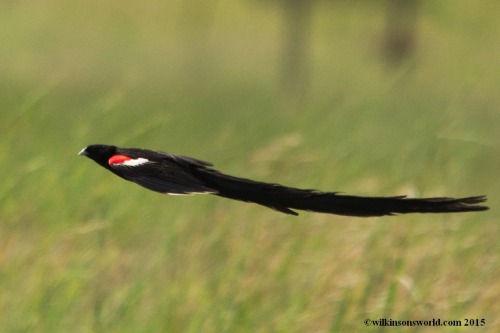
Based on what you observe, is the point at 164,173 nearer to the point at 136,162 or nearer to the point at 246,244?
the point at 136,162

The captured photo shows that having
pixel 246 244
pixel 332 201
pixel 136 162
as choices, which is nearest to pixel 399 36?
pixel 246 244

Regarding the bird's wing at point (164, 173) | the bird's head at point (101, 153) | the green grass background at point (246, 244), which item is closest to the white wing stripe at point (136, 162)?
the bird's wing at point (164, 173)

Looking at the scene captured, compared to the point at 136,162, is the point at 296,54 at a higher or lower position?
higher

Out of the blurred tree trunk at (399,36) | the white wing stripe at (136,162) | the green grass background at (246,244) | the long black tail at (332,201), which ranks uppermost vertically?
the blurred tree trunk at (399,36)

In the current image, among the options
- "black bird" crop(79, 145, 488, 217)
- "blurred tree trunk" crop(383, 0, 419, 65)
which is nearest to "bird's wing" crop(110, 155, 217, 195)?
"black bird" crop(79, 145, 488, 217)

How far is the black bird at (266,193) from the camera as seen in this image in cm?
213

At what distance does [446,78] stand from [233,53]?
9091 mm

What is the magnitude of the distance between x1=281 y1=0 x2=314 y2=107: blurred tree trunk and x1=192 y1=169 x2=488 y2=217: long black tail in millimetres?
24509

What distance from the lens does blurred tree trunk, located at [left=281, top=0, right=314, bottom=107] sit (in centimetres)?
2769

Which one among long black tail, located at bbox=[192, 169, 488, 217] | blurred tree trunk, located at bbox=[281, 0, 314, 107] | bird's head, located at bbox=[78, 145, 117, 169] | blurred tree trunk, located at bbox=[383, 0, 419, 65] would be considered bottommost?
long black tail, located at bbox=[192, 169, 488, 217]

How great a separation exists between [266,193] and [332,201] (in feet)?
0.54

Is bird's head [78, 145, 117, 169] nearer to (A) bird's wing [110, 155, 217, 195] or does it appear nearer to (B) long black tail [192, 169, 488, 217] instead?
(A) bird's wing [110, 155, 217, 195]

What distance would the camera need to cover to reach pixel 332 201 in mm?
2189

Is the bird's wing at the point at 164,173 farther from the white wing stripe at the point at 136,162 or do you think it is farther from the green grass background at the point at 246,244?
the green grass background at the point at 246,244
